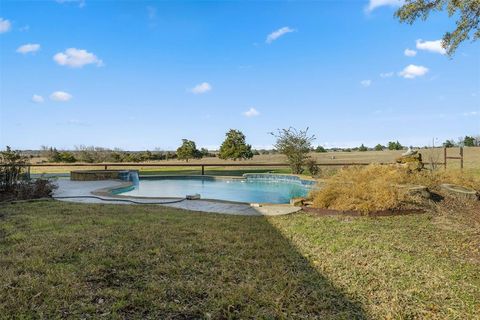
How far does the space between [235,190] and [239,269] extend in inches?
355

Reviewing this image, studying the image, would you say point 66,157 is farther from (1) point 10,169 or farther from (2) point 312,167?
(2) point 312,167

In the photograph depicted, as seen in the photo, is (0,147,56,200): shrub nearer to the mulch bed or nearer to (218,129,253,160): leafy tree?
the mulch bed

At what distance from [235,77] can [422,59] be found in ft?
28.6

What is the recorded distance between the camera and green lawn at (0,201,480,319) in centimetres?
237

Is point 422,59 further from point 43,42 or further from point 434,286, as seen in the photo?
point 43,42

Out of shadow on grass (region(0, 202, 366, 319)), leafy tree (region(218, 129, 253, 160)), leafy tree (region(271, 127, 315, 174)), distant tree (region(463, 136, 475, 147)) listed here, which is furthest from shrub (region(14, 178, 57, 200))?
distant tree (region(463, 136, 475, 147))

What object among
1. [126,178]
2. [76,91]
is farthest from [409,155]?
[76,91]

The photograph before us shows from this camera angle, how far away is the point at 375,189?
6230 millimetres

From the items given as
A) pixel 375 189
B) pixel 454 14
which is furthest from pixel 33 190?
pixel 454 14

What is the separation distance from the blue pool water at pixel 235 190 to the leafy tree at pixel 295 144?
1.30 meters

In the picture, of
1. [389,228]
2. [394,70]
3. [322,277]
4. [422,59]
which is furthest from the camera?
[394,70]

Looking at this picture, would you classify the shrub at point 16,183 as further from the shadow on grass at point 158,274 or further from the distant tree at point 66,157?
the distant tree at point 66,157

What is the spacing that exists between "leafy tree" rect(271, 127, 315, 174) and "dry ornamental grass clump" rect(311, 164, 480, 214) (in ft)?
22.6

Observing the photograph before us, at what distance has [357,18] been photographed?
9.70 m
